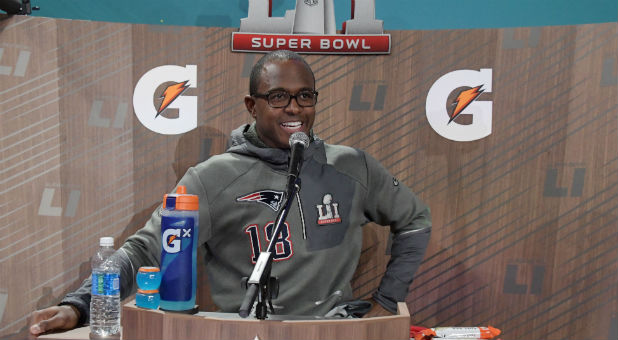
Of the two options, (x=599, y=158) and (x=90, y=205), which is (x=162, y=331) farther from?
(x=599, y=158)

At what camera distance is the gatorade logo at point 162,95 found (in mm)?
1910

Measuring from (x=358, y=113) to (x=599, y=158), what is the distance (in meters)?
0.98

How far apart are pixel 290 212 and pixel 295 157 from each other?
54 centimetres

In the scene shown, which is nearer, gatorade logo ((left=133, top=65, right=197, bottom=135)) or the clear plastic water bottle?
the clear plastic water bottle

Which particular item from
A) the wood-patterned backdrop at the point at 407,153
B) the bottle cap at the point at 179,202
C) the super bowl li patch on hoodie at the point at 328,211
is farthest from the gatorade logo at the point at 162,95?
the bottle cap at the point at 179,202

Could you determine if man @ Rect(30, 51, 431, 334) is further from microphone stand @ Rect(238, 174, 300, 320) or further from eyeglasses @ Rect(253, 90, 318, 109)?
microphone stand @ Rect(238, 174, 300, 320)

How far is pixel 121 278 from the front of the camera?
4.04 ft

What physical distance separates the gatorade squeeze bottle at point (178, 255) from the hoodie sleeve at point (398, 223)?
79 centimetres

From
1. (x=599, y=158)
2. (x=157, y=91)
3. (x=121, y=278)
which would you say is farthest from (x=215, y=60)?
(x=599, y=158)

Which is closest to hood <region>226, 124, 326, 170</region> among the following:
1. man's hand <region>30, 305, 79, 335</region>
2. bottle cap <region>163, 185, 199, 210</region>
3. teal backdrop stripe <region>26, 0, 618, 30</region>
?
bottle cap <region>163, 185, 199, 210</region>

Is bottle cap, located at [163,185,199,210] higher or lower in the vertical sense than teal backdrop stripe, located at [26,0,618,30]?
lower

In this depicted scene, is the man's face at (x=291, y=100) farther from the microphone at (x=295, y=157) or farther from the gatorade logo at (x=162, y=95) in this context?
the gatorade logo at (x=162, y=95)

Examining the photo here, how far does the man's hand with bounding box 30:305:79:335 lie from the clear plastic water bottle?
46mm

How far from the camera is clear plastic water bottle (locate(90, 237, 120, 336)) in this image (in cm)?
113
